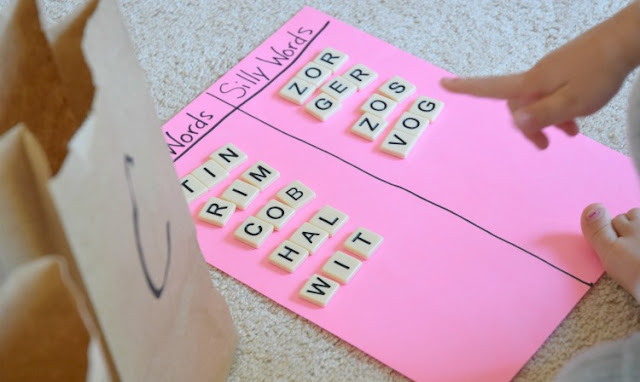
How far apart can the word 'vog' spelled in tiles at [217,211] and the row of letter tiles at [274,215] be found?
2 centimetres

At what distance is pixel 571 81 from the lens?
746 millimetres

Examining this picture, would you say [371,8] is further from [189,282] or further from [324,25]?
[189,282]

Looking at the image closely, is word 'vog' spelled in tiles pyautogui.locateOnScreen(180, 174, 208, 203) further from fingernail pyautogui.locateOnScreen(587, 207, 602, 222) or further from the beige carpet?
fingernail pyautogui.locateOnScreen(587, 207, 602, 222)

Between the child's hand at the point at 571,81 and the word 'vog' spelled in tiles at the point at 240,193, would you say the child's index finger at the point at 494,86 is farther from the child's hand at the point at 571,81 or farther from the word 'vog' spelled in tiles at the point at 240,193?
the word 'vog' spelled in tiles at the point at 240,193

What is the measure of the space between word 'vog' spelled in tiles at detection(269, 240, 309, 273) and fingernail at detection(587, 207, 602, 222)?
0.32 meters

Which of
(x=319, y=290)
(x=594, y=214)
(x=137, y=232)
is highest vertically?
(x=137, y=232)

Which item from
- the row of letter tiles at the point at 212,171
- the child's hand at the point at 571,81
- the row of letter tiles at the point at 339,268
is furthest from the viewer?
the row of letter tiles at the point at 212,171

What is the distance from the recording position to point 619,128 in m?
1.03

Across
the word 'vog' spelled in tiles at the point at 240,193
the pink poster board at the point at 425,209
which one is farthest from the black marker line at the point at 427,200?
the word 'vog' spelled in tiles at the point at 240,193

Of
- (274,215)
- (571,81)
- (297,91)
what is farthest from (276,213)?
(571,81)

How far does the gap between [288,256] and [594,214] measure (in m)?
0.35

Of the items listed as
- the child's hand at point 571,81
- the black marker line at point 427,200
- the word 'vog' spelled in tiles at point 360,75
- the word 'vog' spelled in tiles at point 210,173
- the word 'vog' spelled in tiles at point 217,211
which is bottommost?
the word 'vog' spelled in tiles at point 217,211

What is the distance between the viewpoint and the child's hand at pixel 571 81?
74cm

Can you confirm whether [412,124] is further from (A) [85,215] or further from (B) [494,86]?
(A) [85,215]
